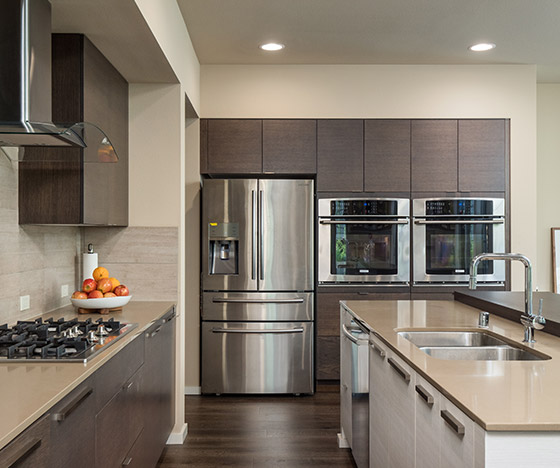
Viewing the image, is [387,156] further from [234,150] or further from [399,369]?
[399,369]

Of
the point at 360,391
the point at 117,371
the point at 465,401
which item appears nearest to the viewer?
the point at 465,401

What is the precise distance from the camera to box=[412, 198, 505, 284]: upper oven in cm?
498

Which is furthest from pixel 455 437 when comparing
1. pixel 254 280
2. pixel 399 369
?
pixel 254 280

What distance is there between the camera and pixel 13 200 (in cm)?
287

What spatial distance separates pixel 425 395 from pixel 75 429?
1095 millimetres

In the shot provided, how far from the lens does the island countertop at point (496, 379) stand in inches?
53.8

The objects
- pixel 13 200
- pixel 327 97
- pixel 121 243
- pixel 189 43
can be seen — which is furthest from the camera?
pixel 327 97

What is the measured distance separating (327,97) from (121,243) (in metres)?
2.27

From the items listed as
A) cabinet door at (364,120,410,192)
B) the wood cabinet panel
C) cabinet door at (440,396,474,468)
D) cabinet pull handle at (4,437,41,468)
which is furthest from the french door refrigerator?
cabinet pull handle at (4,437,41,468)

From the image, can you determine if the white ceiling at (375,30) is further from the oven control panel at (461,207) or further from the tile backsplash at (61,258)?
the tile backsplash at (61,258)

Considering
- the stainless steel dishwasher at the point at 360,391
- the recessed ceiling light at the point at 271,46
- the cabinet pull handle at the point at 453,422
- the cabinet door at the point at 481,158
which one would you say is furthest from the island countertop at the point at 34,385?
the cabinet door at the point at 481,158

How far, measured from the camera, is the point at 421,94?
5074 millimetres

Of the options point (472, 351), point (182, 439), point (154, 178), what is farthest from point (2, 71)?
point (182, 439)

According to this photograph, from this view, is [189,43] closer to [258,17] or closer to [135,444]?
[258,17]
